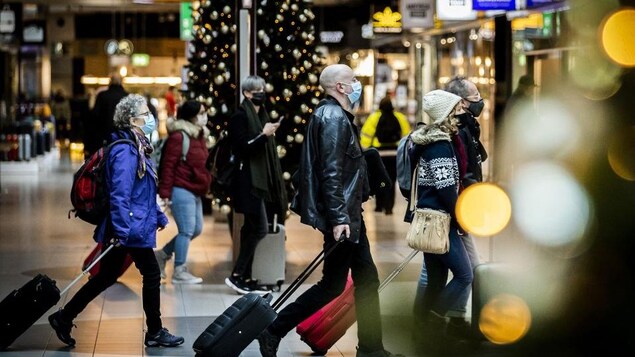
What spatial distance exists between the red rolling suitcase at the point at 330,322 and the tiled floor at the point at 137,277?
231 millimetres

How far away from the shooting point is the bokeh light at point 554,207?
4.95ft

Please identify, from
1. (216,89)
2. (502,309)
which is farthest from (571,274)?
(216,89)

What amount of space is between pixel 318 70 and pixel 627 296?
11.5 metres

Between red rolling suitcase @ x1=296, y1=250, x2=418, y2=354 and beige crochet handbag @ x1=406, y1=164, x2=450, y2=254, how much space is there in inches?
8.1

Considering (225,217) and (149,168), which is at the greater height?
(149,168)

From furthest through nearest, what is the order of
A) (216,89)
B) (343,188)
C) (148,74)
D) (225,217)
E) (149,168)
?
(148,74)
(225,217)
(216,89)
(149,168)
(343,188)

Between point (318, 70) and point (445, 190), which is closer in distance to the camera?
point (445, 190)

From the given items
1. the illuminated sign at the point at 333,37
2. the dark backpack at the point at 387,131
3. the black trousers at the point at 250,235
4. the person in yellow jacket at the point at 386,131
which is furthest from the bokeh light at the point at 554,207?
the illuminated sign at the point at 333,37

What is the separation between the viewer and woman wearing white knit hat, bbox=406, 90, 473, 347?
22.2 ft

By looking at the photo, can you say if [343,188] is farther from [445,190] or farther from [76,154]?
[76,154]

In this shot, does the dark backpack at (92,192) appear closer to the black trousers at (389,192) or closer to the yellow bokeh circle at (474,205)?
the yellow bokeh circle at (474,205)

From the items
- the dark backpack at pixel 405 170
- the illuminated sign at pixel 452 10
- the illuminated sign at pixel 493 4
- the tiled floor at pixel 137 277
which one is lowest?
the tiled floor at pixel 137 277

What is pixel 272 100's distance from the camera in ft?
40.7

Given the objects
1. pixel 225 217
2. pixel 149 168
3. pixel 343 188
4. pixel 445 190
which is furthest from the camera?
pixel 225 217
